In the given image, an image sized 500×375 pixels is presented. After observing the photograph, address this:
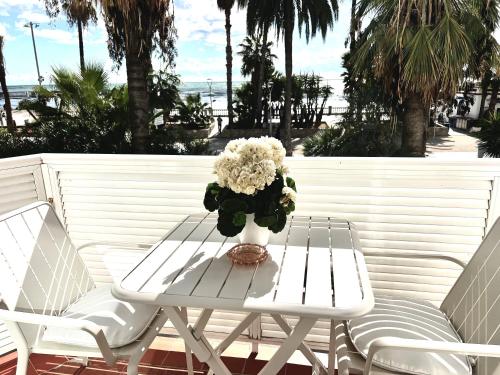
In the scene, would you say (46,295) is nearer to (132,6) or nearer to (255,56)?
(132,6)

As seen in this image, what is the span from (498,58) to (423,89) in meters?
1.42

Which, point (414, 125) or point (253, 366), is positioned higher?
point (414, 125)

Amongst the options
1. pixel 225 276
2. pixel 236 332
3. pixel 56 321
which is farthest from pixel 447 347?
pixel 56 321

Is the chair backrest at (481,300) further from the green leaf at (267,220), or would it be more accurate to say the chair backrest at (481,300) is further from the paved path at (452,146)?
the paved path at (452,146)

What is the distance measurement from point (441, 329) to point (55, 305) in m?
1.55

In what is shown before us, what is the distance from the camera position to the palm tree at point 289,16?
10586 millimetres

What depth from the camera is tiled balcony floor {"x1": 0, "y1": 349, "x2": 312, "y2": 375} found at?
186cm

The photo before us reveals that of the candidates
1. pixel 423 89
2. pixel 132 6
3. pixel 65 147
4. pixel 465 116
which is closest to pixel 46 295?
pixel 132 6

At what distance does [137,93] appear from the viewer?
244 inches

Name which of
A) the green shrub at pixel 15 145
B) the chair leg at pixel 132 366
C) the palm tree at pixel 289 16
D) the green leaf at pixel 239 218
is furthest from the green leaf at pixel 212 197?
the palm tree at pixel 289 16

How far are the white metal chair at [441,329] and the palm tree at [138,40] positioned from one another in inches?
204

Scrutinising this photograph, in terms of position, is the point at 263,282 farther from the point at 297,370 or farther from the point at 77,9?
the point at 77,9

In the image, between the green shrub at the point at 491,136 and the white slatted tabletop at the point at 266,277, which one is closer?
the white slatted tabletop at the point at 266,277

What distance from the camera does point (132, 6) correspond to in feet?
17.3
